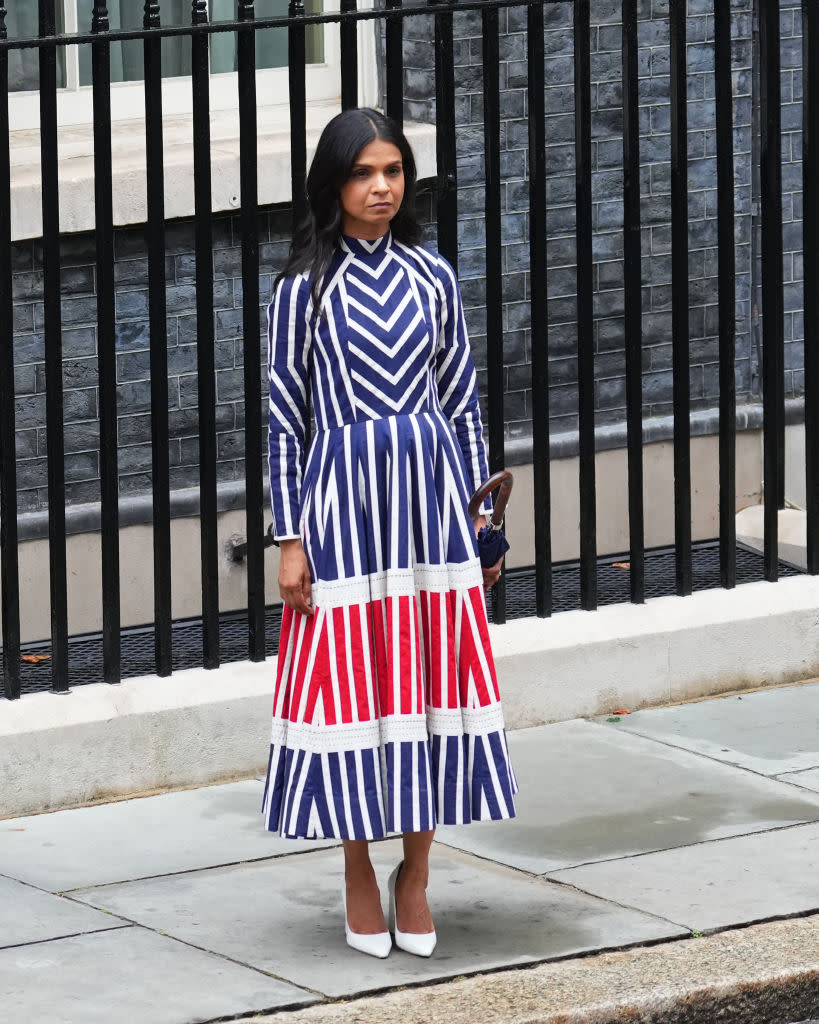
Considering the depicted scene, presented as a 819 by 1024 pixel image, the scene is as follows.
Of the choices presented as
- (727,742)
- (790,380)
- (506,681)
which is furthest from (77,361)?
(790,380)

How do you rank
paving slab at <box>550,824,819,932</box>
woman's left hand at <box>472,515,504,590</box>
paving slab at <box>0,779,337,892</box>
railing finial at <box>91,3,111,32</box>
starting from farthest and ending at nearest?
railing finial at <box>91,3,111,32</box> → paving slab at <box>0,779,337,892</box> → paving slab at <box>550,824,819,932</box> → woman's left hand at <box>472,515,504,590</box>

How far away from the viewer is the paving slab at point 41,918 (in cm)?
507

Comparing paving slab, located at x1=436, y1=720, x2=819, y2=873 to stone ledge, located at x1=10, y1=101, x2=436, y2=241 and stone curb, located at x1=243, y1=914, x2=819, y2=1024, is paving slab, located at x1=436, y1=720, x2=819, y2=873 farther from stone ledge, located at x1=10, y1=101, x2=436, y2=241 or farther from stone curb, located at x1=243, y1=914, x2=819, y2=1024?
stone ledge, located at x1=10, y1=101, x2=436, y2=241

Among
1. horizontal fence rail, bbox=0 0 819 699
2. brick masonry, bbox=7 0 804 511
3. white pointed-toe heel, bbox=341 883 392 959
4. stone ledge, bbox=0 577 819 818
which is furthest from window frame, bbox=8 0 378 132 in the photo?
white pointed-toe heel, bbox=341 883 392 959

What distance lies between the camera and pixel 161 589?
250 inches

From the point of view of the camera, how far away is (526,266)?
8.34 m

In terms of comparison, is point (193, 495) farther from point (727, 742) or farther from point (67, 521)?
point (727, 742)

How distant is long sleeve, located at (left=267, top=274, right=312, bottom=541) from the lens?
4.81 metres

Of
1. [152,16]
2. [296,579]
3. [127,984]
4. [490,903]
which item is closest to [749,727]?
[490,903]

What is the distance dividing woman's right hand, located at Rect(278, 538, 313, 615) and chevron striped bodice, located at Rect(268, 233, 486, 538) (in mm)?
41

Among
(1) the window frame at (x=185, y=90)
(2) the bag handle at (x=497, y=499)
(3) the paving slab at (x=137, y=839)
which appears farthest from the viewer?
(1) the window frame at (x=185, y=90)

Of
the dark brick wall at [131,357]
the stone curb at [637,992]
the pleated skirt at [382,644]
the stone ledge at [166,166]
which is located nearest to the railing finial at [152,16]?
the stone ledge at [166,166]

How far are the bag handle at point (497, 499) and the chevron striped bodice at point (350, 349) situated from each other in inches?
7.5

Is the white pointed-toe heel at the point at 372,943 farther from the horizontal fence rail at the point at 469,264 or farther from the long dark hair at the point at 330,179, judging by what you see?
the horizontal fence rail at the point at 469,264
